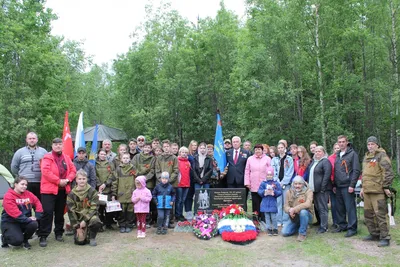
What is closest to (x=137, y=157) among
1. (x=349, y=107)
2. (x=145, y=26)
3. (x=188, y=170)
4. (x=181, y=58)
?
(x=188, y=170)

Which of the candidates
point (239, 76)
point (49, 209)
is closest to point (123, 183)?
point (49, 209)

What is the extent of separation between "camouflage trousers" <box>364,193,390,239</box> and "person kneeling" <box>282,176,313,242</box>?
100 centimetres

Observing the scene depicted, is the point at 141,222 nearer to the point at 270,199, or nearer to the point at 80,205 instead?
the point at 80,205

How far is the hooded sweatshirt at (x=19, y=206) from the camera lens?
599cm

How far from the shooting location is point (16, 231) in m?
6.06

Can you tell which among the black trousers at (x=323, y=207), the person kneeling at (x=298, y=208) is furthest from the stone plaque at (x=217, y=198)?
the black trousers at (x=323, y=207)

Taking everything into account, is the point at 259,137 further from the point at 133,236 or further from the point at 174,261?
the point at 174,261

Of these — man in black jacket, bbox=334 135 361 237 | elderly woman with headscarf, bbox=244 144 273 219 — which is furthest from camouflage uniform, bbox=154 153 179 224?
man in black jacket, bbox=334 135 361 237

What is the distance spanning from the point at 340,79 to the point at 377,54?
1.75m

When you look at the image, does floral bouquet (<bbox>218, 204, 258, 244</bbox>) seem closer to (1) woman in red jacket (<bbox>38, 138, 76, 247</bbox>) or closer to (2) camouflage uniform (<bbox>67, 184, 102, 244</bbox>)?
(2) camouflage uniform (<bbox>67, 184, 102, 244</bbox>)

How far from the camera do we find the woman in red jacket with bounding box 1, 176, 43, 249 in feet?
19.7

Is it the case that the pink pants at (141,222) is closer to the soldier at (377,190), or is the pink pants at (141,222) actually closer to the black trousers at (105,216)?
Answer: the black trousers at (105,216)

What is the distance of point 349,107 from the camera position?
14.4 metres

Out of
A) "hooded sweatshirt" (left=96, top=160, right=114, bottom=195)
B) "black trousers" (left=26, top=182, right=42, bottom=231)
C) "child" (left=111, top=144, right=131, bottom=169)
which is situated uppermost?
"child" (left=111, top=144, right=131, bottom=169)
